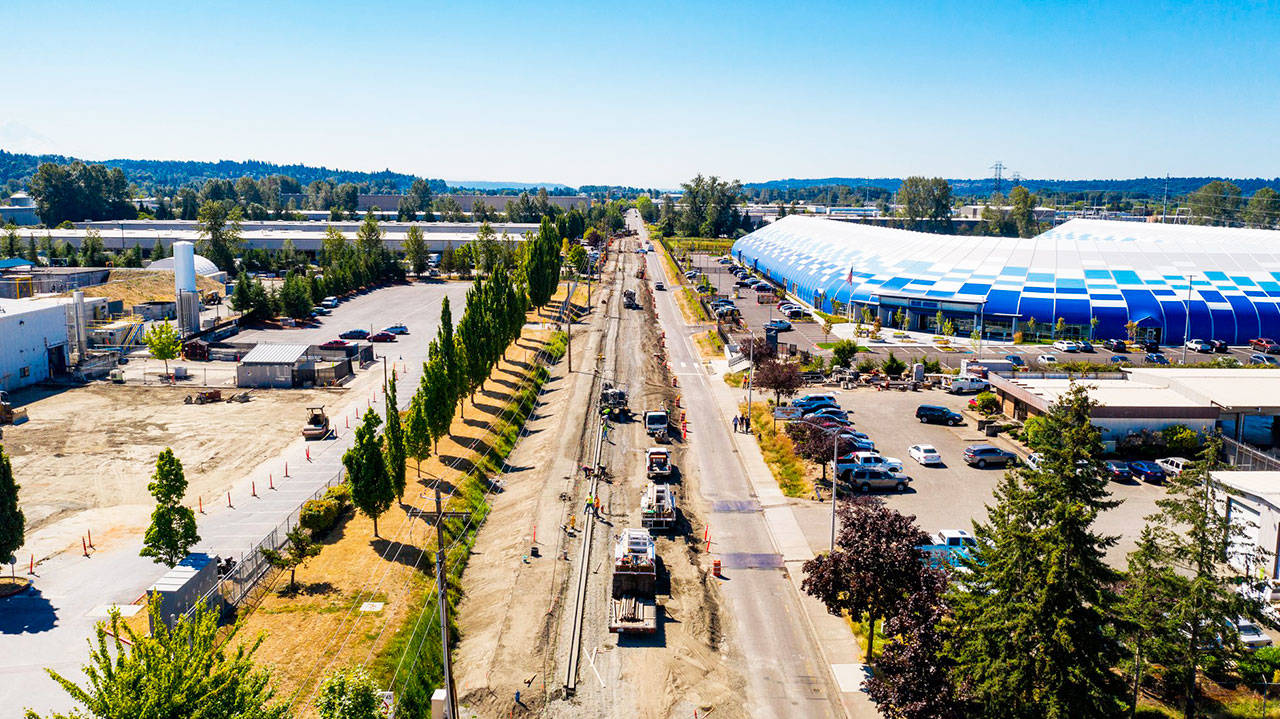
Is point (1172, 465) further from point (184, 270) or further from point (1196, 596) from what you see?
point (184, 270)

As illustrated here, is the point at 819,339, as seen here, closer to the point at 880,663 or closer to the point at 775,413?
the point at 775,413

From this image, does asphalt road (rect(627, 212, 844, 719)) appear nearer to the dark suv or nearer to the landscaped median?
the landscaped median

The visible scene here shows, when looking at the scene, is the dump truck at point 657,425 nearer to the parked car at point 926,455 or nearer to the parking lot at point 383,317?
the parked car at point 926,455

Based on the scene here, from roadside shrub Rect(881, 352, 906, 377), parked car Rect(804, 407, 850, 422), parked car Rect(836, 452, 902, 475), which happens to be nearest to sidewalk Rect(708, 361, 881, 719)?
parked car Rect(836, 452, 902, 475)

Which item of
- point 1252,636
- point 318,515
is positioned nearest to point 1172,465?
point 1252,636

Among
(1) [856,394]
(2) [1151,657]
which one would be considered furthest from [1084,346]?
(2) [1151,657]

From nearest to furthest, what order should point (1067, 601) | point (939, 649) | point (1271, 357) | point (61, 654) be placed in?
point (1067, 601) → point (939, 649) → point (61, 654) → point (1271, 357)
